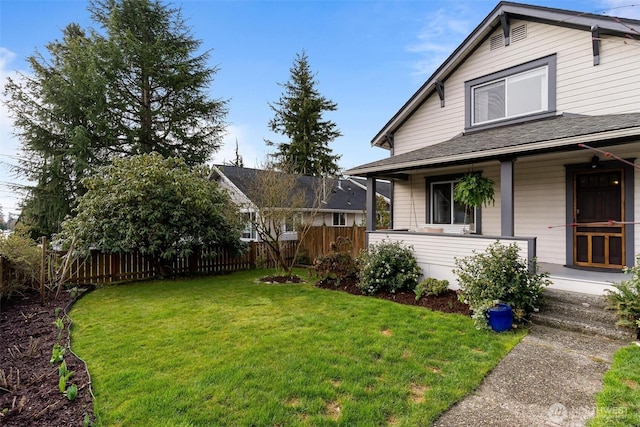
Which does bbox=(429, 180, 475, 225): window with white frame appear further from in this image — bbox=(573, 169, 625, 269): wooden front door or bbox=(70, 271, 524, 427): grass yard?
bbox=(70, 271, 524, 427): grass yard

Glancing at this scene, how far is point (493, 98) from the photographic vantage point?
30.1ft

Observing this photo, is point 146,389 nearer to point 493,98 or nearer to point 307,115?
point 493,98

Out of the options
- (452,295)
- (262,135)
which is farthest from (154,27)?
(452,295)

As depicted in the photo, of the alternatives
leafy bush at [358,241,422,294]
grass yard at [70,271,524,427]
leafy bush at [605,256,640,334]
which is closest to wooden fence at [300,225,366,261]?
leafy bush at [358,241,422,294]

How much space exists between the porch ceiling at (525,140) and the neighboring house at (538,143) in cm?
3

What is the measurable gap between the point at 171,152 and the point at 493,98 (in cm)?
1728

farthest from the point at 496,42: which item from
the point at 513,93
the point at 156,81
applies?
the point at 156,81

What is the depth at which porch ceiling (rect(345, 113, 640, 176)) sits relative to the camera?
5.66m

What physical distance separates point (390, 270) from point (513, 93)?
230 inches

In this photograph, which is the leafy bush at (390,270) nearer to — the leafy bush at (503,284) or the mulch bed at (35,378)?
the leafy bush at (503,284)

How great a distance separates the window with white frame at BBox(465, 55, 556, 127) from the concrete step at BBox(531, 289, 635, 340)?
469cm

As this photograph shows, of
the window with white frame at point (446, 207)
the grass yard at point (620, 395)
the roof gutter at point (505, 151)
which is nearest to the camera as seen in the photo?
the grass yard at point (620, 395)

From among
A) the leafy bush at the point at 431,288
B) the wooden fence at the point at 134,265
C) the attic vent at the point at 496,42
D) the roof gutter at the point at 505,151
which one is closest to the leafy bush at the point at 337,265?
the leafy bush at the point at 431,288

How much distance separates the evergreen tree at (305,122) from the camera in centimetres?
2984
